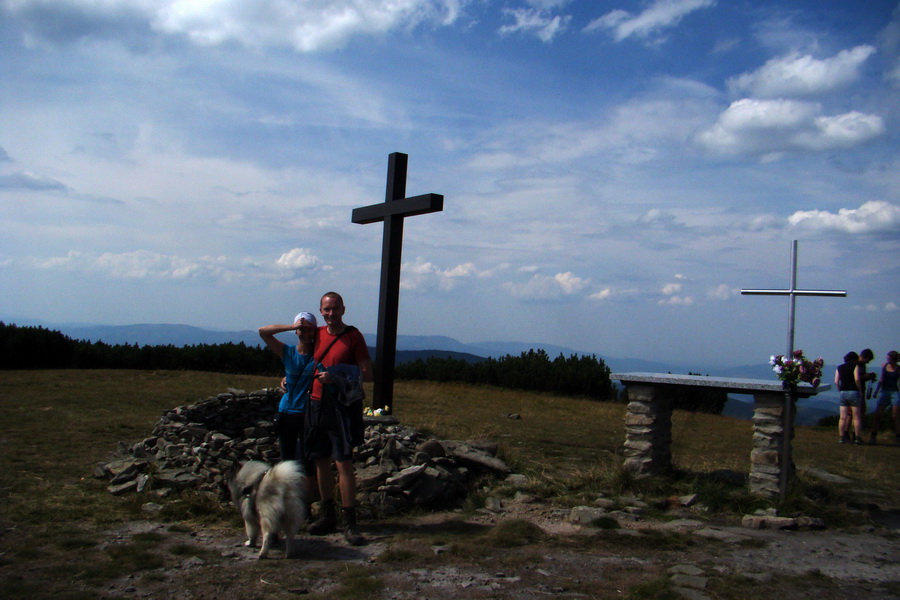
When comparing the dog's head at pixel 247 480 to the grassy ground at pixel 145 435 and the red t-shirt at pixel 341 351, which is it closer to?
the grassy ground at pixel 145 435

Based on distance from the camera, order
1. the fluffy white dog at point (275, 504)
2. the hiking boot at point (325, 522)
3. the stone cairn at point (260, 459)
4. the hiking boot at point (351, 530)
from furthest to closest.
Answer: the stone cairn at point (260, 459), the hiking boot at point (325, 522), the hiking boot at point (351, 530), the fluffy white dog at point (275, 504)

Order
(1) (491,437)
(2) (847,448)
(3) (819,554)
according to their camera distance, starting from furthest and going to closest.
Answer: (2) (847,448)
(1) (491,437)
(3) (819,554)

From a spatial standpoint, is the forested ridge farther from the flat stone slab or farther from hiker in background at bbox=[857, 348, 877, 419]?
the flat stone slab

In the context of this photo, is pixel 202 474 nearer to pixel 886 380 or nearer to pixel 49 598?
pixel 49 598

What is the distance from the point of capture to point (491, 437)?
380 inches

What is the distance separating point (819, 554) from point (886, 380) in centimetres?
827

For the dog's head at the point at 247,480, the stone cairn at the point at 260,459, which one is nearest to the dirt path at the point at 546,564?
the dog's head at the point at 247,480

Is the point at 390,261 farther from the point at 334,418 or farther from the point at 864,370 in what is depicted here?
the point at 864,370

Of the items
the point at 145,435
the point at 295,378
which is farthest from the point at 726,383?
the point at 145,435

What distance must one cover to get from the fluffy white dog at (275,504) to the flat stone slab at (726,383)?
3.78 m

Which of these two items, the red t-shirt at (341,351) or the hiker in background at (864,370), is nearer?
the red t-shirt at (341,351)

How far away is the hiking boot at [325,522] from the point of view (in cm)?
537

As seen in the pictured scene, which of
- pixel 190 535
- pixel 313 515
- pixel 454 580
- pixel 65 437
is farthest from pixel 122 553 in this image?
pixel 65 437

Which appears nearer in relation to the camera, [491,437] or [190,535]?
[190,535]
